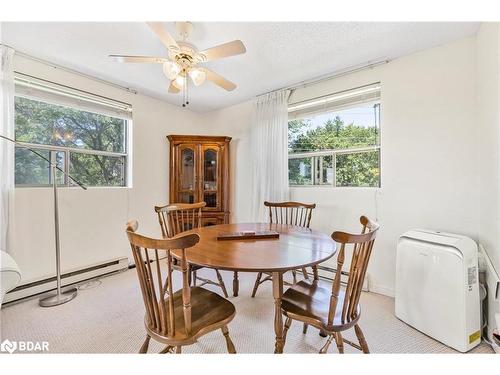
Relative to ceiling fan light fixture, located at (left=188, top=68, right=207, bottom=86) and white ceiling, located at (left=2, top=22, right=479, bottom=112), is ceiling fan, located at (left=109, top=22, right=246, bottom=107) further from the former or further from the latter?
white ceiling, located at (left=2, top=22, right=479, bottom=112)

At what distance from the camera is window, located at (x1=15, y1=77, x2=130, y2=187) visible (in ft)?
7.39

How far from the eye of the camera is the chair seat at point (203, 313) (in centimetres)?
110

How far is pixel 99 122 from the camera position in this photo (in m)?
2.83

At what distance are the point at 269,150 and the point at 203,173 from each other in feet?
3.43

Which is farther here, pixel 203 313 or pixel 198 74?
pixel 198 74

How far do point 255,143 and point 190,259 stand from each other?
2.22m

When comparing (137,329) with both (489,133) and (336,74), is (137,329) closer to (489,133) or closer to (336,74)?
(489,133)

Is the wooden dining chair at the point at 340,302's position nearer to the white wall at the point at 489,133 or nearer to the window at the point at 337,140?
the white wall at the point at 489,133

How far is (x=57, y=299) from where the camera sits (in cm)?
213

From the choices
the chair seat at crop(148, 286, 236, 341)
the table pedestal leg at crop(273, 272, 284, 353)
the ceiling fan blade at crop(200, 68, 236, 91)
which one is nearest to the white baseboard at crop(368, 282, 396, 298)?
the table pedestal leg at crop(273, 272, 284, 353)

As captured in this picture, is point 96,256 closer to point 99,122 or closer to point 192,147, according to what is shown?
point 99,122

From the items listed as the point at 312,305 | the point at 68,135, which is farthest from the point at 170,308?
the point at 68,135

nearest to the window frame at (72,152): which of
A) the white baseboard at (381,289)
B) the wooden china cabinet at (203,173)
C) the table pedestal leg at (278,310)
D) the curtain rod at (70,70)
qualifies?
the curtain rod at (70,70)
